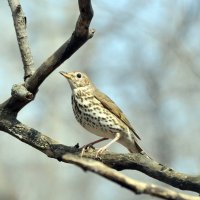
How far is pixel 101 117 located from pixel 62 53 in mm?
2502

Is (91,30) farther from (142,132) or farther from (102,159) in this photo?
(142,132)

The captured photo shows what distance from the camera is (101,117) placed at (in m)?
5.79

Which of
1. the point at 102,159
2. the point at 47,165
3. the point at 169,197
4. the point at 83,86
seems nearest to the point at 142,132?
the point at 47,165

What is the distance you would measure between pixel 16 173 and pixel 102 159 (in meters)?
8.18

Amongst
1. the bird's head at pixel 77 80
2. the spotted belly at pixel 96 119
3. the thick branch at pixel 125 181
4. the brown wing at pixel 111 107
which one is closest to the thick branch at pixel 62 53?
the thick branch at pixel 125 181

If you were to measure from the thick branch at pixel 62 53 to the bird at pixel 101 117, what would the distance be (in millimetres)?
1992

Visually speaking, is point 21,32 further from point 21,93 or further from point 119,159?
point 119,159

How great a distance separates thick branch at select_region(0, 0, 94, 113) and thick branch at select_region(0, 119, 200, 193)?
12 cm

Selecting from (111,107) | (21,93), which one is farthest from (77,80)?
(21,93)

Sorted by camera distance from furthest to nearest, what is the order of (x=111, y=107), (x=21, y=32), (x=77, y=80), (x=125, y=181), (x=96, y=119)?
(x=77, y=80)
(x=111, y=107)
(x=96, y=119)
(x=21, y=32)
(x=125, y=181)

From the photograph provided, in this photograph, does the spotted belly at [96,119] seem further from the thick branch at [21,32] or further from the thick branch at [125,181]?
the thick branch at [125,181]

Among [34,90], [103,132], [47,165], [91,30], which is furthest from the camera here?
[47,165]

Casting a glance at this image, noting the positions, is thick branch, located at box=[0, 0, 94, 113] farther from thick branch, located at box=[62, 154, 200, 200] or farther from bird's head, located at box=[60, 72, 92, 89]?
bird's head, located at box=[60, 72, 92, 89]

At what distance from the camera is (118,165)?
3441 millimetres
